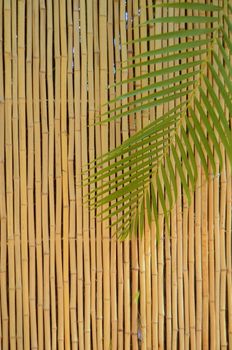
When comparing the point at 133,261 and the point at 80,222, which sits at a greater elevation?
the point at 80,222

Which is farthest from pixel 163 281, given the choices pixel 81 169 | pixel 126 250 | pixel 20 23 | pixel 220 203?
pixel 20 23

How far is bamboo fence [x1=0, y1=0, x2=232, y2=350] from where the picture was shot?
122cm

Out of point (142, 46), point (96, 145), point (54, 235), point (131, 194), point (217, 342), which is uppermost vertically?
point (142, 46)

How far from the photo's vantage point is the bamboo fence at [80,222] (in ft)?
4.00

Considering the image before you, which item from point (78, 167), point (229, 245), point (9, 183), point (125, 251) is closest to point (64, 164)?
point (78, 167)

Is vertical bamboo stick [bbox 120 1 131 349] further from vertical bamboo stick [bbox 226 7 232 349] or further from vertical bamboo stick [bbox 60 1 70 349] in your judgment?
vertical bamboo stick [bbox 226 7 232 349]

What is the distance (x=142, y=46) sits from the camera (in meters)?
1.22

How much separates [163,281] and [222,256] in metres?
0.18

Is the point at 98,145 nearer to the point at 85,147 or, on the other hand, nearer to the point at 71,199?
the point at 85,147

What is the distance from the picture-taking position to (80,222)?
1.24 meters

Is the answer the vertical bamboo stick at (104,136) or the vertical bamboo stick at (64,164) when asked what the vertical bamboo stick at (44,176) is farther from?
the vertical bamboo stick at (104,136)

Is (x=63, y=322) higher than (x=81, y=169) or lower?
lower

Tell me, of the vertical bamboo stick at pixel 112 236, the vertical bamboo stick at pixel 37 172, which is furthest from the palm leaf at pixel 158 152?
the vertical bamboo stick at pixel 37 172

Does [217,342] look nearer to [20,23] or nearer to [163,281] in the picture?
[163,281]
